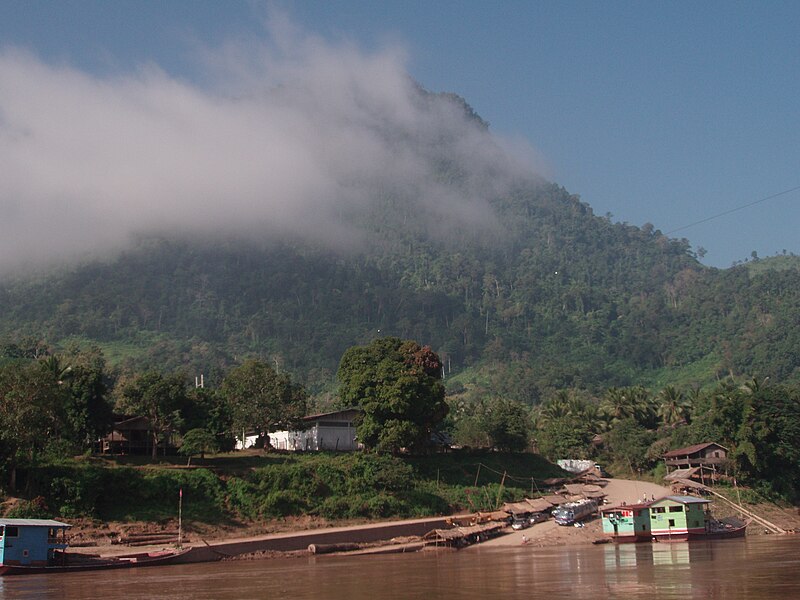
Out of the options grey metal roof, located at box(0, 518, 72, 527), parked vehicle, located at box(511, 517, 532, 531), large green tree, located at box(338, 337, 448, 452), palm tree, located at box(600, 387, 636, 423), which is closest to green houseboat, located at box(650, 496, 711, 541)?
parked vehicle, located at box(511, 517, 532, 531)

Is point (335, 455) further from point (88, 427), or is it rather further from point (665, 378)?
point (665, 378)

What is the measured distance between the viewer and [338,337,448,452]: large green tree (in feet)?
216

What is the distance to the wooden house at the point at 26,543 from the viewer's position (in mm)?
41625

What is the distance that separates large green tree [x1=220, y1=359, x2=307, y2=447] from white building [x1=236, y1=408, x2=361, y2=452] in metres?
2.70

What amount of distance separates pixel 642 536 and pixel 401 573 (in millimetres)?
23994

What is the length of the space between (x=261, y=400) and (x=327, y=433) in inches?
316

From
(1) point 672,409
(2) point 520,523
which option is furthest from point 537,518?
(1) point 672,409

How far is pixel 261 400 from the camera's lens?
70938 millimetres

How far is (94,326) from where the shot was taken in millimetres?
186875

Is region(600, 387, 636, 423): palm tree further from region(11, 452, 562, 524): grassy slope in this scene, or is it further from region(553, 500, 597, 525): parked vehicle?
region(553, 500, 597, 525): parked vehicle

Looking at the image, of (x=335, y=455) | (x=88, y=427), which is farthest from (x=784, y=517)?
(x=88, y=427)

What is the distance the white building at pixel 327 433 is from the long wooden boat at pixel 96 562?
98.3 feet

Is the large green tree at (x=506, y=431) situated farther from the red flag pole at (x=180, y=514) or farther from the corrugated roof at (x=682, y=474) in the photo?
the red flag pole at (x=180, y=514)

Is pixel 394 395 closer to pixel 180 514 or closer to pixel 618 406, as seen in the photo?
pixel 180 514
